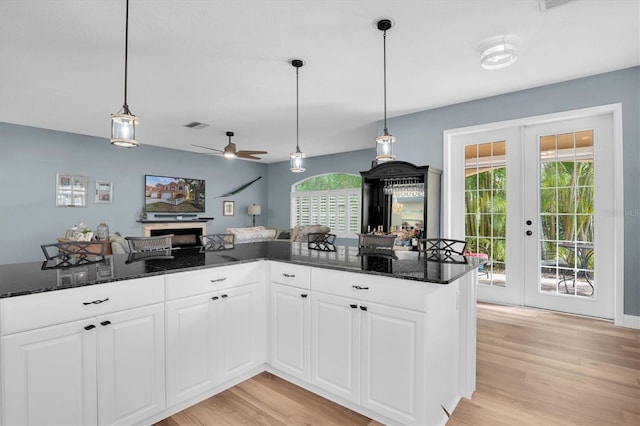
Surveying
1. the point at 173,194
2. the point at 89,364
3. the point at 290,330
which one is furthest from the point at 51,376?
the point at 173,194

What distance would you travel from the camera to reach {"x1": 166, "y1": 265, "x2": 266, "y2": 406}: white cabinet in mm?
1956

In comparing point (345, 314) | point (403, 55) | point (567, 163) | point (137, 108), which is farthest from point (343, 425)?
point (137, 108)

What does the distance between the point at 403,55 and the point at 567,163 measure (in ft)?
8.16

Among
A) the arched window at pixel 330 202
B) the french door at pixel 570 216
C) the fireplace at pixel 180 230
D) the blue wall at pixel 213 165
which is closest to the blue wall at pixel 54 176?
the blue wall at pixel 213 165

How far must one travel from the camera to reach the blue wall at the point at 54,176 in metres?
5.53

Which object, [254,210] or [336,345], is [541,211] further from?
[254,210]

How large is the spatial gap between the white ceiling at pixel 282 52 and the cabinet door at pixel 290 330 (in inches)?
83.0

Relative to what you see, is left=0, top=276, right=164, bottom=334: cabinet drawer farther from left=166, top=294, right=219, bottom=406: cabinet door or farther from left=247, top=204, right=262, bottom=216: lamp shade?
left=247, top=204, right=262, bottom=216: lamp shade

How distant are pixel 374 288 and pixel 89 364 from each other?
1.51 metres

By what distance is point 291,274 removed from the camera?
2279 millimetres

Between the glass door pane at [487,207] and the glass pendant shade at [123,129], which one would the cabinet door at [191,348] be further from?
the glass door pane at [487,207]

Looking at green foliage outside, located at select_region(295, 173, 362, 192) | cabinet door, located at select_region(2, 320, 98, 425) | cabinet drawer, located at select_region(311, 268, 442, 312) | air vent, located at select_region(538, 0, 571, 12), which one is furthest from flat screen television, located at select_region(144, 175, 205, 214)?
air vent, located at select_region(538, 0, 571, 12)

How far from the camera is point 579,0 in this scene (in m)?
2.32

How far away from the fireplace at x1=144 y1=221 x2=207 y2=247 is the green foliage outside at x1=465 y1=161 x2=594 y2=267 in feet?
20.5
